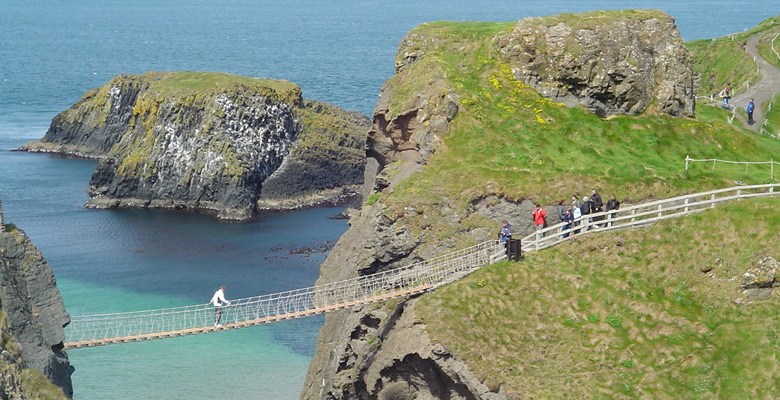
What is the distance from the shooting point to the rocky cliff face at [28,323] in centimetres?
Result: 4006

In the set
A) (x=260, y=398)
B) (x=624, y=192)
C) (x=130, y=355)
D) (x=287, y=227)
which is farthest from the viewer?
(x=287, y=227)

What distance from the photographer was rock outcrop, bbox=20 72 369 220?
112500 mm

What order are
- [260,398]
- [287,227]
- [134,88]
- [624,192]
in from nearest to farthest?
[624,192]
[260,398]
[287,227]
[134,88]

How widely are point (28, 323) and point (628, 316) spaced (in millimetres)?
24193

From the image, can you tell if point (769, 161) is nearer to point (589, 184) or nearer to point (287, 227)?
point (589, 184)

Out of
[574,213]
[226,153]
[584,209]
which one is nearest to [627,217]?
[574,213]

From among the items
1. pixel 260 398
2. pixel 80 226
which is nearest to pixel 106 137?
pixel 80 226

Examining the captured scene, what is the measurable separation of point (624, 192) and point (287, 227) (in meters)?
51.7

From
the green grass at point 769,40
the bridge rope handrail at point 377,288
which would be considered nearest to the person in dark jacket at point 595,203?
the bridge rope handrail at point 377,288

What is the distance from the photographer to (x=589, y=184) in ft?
192

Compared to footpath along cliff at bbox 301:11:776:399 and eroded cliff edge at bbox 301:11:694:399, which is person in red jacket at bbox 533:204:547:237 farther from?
eroded cliff edge at bbox 301:11:694:399

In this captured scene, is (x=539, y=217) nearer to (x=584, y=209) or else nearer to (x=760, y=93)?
(x=584, y=209)

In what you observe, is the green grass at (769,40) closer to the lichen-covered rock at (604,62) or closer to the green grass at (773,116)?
the green grass at (773,116)

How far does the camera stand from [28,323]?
4353 centimetres
